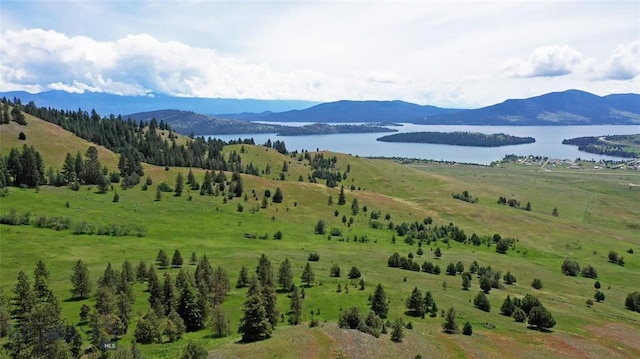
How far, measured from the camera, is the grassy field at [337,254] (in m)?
56.2

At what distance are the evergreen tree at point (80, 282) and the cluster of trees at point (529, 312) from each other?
67.7 metres

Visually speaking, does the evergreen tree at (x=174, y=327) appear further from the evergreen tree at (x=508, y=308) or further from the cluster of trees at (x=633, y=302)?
the cluster of trees at (x=633, y=302)

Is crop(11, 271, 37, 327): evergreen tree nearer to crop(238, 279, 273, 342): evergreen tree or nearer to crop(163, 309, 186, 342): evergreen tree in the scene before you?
crop(163, 309, 186, 342): evergreen tree

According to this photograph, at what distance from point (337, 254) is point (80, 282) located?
59.9m

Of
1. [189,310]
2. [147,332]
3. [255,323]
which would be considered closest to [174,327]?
[147,332]

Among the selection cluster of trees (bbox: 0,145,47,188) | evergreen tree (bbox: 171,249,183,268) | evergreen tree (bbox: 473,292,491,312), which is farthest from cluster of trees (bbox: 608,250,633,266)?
cluster of trees (bbox: 0,145,47,188)

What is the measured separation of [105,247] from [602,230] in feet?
583

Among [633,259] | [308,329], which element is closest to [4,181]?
[308,329]

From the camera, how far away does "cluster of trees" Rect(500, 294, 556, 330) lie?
68312 millimetres

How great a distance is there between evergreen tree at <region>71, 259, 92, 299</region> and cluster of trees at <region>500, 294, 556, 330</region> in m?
67.7

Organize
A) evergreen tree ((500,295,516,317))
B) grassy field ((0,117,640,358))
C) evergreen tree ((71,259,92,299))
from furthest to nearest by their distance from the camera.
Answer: evergreen tree ((500,295,516,317)) < evergreen tree ((71,259,92,299)) < grassy field ((0,117,640,358))

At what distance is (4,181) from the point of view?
441 ft

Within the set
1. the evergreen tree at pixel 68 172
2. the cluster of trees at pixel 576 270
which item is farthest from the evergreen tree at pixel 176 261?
the cluster of trees at pixel 576 270

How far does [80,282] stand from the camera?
218 ft
